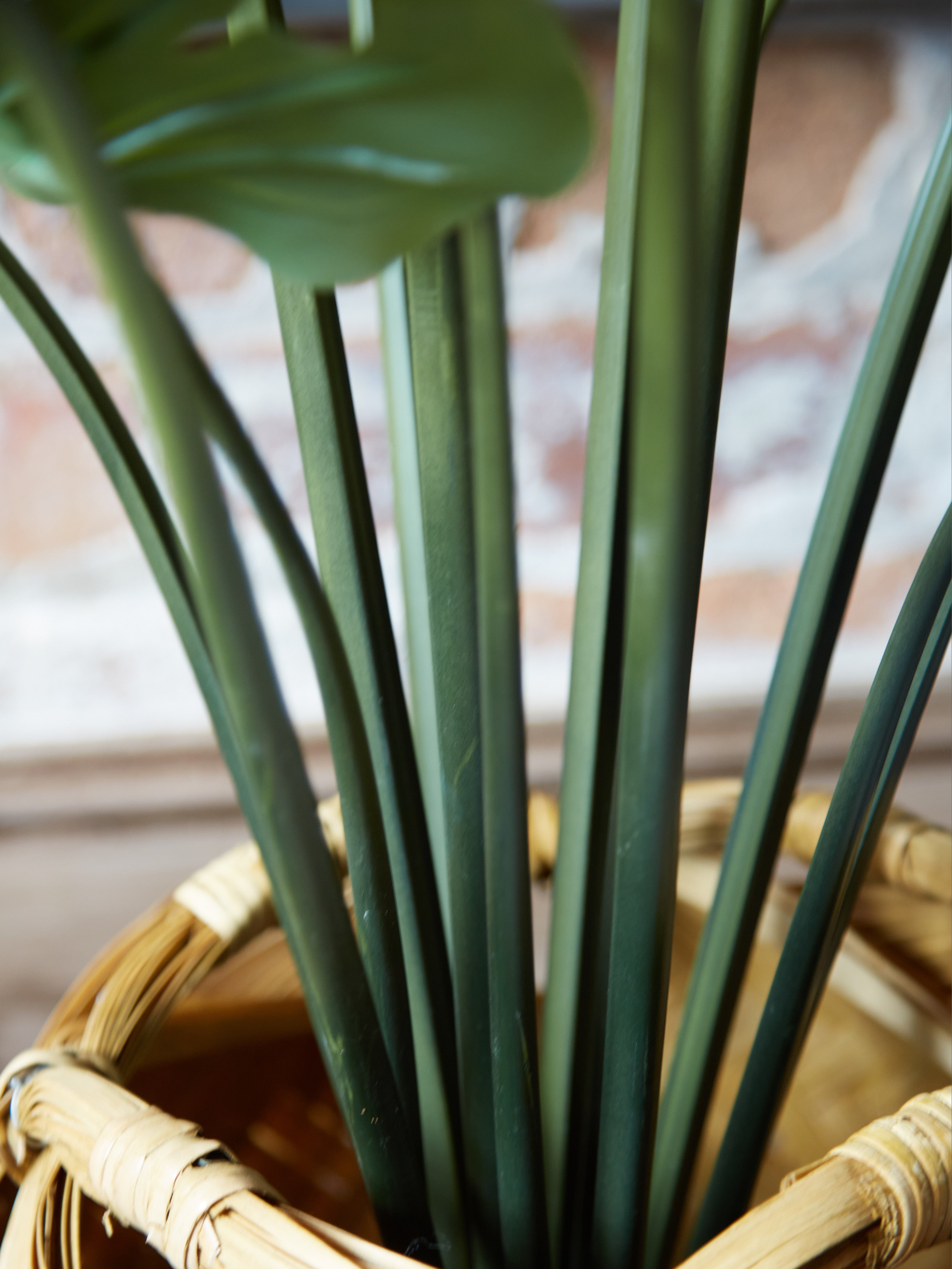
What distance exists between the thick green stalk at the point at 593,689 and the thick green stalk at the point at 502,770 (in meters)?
0.01

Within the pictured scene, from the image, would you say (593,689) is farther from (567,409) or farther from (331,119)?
(567,409)

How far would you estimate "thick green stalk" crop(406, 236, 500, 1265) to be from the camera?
13 cm

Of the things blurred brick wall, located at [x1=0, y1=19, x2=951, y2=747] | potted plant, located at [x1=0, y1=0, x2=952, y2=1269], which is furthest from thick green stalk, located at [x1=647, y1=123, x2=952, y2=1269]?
blurred brick wall, located at [x1=0, y1=19, x2=951, y2=747]

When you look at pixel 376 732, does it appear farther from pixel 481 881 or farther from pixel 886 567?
pixel 886 567

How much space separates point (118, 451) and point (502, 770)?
0.21 feet

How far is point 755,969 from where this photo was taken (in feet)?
0.87

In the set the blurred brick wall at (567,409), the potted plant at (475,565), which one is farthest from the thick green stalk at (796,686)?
the blurred brick wall at (567,409)

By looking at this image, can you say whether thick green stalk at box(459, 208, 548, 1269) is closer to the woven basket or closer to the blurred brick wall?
the woven basket

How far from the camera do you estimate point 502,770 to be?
0.12 m

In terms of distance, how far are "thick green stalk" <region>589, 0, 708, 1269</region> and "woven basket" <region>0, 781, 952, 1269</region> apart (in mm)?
23

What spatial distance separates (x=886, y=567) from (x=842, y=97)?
164mm

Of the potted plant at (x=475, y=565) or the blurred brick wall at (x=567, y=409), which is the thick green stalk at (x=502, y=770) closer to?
the potted plant at (x=475, y=565)

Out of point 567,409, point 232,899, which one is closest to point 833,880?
point 232,899

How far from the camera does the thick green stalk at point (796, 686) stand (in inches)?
5.5
